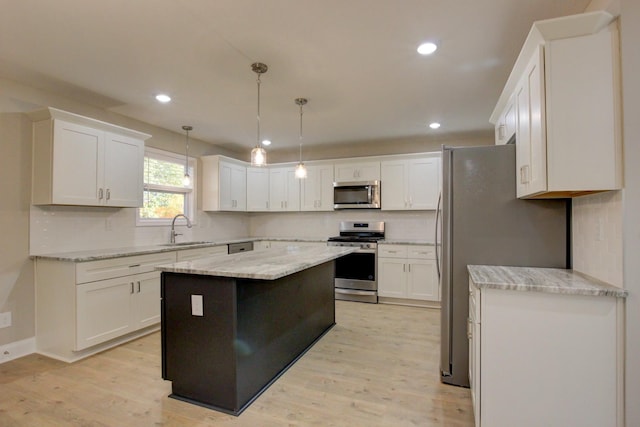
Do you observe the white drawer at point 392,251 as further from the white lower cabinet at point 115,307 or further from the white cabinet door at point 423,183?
the white lower cabinet at point 115,307

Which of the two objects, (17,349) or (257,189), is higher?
(257,189)

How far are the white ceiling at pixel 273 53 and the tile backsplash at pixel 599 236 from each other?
119cm

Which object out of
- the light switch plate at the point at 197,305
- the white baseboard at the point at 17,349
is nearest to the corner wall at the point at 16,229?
the white baseboard at the point at 17,349

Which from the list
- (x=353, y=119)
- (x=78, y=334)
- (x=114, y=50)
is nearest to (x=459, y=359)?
(x=353, y=119)

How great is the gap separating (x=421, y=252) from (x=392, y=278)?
56cm

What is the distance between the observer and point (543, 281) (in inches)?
70.7

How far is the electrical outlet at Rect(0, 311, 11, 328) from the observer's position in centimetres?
288

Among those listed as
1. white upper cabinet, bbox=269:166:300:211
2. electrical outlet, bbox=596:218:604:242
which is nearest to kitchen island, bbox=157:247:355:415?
electrical outlet, bbox=596:218:604:242

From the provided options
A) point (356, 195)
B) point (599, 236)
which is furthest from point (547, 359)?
point (356, 195)

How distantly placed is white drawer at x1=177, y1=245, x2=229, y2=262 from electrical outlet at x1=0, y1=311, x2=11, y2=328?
59.5 inches

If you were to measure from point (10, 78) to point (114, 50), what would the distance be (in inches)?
52.1

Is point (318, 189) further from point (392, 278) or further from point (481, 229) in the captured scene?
point (481, 229)

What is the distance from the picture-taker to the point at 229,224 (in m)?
5.78

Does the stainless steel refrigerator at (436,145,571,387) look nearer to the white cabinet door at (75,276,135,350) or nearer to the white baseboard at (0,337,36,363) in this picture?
the white cabinet door at (75,276,135,350)
